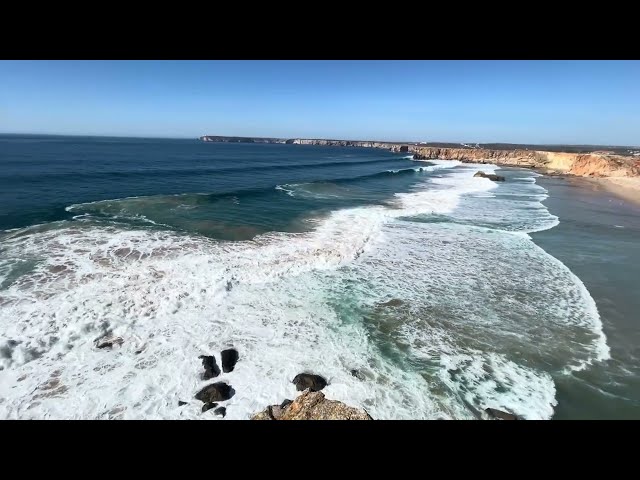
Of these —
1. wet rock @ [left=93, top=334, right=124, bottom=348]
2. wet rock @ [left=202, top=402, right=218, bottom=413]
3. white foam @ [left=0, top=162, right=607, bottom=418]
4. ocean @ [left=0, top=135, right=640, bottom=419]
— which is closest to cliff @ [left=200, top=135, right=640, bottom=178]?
ocean @ [left=0, top=135, right=640, bottom=419]

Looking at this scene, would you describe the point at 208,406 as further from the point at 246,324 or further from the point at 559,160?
the point at 559,160

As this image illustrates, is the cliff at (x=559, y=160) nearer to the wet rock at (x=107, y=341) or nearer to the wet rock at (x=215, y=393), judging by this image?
the wet rock at (x=215, y=393)

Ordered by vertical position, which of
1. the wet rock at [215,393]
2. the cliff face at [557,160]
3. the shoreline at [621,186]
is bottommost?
the wet rock at [215,393]

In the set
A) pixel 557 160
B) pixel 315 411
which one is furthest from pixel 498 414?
pixel 557 160

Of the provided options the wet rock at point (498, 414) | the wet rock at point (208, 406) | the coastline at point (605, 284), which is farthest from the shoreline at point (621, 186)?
the wet rock at point (208, 406)

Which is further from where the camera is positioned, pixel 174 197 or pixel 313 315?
pixel 174 197

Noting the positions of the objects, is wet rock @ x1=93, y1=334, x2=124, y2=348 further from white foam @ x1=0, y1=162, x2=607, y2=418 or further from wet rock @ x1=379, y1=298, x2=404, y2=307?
wet rock @ x1=379, y1=298, x2=404, y2=307
